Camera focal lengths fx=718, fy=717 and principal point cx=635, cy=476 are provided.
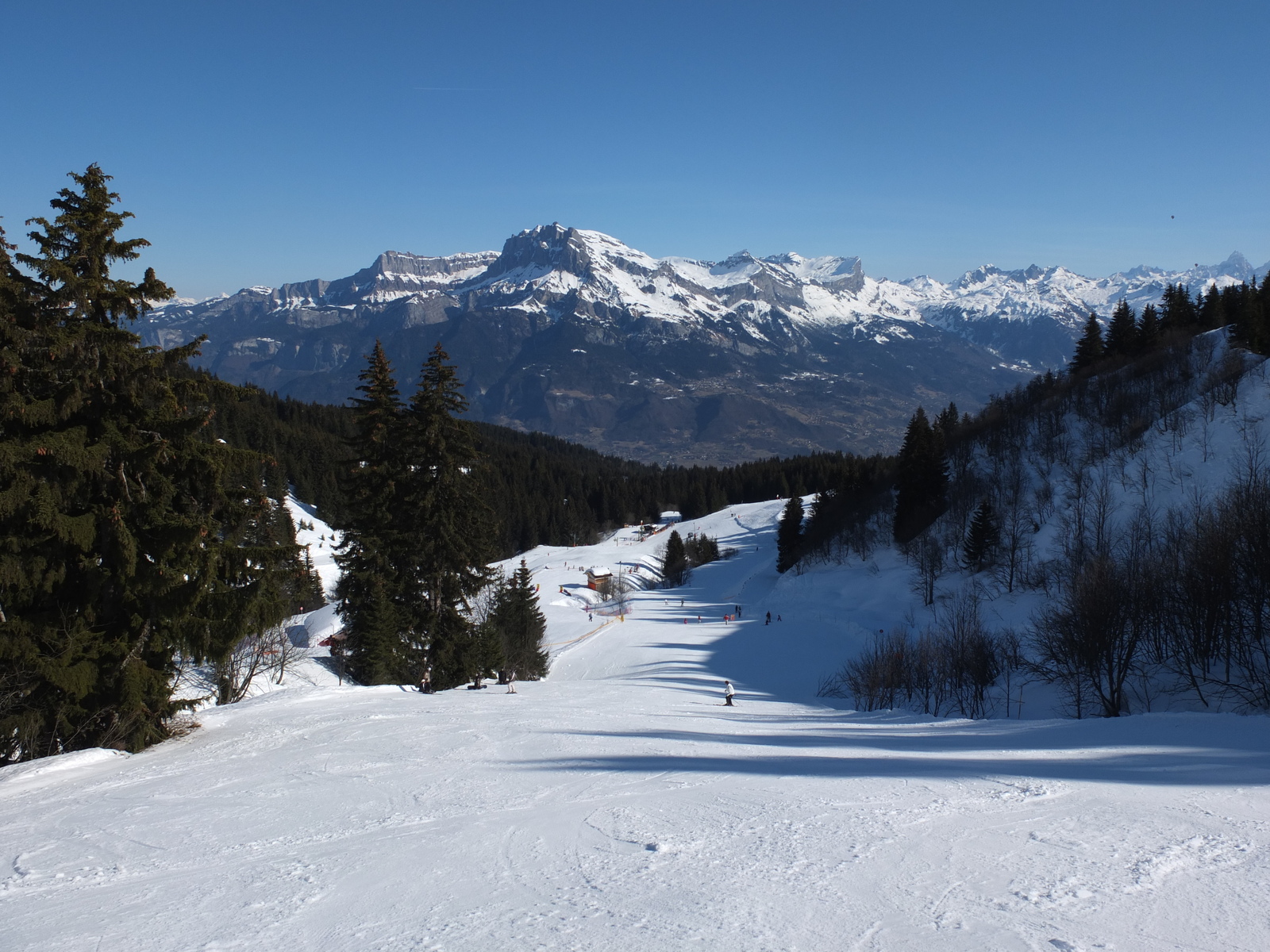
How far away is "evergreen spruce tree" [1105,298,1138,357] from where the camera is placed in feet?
211

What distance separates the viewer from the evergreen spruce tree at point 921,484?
2323 inches

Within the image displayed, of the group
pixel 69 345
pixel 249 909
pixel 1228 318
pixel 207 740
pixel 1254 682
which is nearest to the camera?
pixel 249 909

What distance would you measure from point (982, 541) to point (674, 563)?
52630mm

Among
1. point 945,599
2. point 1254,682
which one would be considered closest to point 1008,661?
point 1254,682

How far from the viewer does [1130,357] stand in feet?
203

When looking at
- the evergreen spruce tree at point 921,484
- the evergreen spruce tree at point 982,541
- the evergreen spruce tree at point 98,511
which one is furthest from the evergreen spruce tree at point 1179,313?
the evergreen spruce tree at point 98,511

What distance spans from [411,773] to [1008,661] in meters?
24.0

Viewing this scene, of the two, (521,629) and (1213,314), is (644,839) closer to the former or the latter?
(521,629)

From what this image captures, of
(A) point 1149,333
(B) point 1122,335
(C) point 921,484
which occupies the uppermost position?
(B) point 1122,335

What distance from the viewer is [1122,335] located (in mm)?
66188

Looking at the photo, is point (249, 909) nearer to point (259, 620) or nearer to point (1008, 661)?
point (259, 620)

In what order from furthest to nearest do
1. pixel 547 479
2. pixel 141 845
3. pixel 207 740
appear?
pixel 547 479 < pixel 207 740 < pixel 141 845

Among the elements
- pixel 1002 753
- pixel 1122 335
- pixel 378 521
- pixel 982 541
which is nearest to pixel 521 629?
pixel 378 521

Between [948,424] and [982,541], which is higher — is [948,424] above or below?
above
